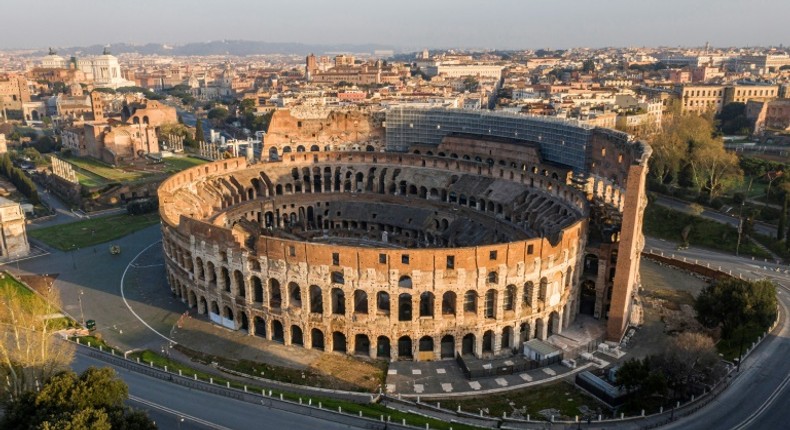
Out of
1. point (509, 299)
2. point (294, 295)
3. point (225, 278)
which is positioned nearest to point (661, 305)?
point (509, 299)

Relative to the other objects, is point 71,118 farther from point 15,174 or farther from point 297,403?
point 297,403

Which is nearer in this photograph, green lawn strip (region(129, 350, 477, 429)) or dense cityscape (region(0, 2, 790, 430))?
green lawn strip (region(129, 350, 477, 429))

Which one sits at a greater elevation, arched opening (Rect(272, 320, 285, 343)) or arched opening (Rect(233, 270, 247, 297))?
arched opening (Rect(233, 270, 247, 297))

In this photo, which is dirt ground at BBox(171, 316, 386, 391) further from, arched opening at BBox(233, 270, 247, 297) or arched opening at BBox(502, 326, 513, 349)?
arched opening at BBox(502, 326, 513, 349)

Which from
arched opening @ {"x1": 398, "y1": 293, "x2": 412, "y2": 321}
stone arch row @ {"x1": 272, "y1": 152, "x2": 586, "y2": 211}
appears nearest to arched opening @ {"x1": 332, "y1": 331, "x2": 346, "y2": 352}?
arched opening @ {"x1": 398, "y1": 293, "x2": 412, "y2": 321}

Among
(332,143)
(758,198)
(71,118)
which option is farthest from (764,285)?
(71,118)

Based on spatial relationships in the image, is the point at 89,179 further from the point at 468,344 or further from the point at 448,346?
the point at 468,344
